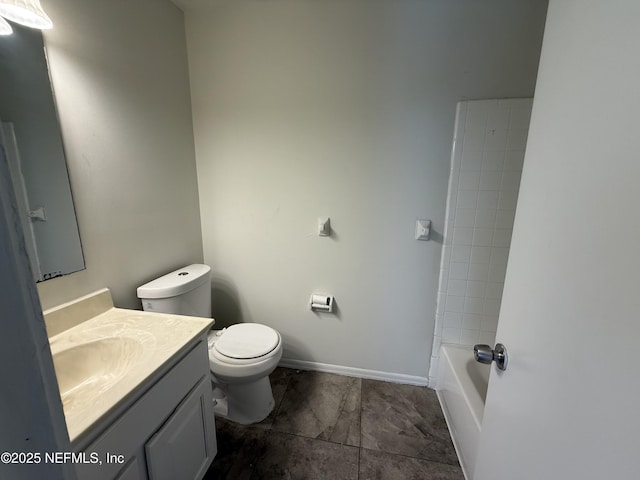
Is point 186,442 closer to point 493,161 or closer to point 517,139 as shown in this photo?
point 493,161

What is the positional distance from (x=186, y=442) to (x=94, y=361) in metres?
0.47

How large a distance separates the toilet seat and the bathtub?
1.02 meters

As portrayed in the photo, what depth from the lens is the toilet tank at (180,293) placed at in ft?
4.46

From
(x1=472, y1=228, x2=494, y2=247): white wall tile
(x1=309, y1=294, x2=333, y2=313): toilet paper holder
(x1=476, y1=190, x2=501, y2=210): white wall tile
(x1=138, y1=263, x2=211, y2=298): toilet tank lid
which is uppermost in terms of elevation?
(x1=476, y1=190, x2=501, y2=210): white wall tile

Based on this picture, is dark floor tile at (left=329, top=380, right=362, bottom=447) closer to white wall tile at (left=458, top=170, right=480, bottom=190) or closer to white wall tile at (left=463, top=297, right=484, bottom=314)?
white wall tile at (left=463, top=297, right=484, bottom=314)

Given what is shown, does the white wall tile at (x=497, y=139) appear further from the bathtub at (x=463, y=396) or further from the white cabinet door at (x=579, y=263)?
the bathtub at (x=463, y=396)

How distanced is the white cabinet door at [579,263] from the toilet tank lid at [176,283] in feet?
4.72

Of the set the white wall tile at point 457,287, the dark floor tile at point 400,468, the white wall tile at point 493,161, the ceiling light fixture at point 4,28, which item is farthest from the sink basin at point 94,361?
the white wall tile at point 493,161

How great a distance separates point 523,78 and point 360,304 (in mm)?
1572

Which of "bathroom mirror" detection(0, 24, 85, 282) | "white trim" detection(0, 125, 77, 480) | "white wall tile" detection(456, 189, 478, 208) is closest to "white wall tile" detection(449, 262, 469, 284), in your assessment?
"white wall tile" detection(456, 189, 478, 208)

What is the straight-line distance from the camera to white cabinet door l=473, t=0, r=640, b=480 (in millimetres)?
382

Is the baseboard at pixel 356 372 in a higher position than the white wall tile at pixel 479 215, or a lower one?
lower

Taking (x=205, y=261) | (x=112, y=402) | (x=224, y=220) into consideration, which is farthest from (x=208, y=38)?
(x=112, y=402)

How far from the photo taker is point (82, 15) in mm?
1085
